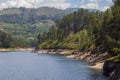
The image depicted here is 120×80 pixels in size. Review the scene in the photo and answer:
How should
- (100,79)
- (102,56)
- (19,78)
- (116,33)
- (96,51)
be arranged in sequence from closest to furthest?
1. (100,79)
2. (19,78)
3. (116,33)
4. (102,56)
5. (96,51)

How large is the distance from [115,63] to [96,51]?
250 ft

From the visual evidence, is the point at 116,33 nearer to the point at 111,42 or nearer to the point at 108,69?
the point at 111,42

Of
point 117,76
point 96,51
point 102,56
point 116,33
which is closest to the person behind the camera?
point 117,76

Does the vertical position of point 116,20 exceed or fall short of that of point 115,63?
it exceeds it

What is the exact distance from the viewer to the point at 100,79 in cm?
9481

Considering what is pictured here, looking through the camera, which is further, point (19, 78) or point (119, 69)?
point (19, 78)

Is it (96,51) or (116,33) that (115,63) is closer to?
(116,33)

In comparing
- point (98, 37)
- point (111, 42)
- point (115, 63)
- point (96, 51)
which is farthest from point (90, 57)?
point (115, 63)

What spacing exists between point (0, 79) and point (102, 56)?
212 feet

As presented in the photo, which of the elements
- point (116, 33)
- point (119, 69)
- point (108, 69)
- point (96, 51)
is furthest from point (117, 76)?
point (96, 51)

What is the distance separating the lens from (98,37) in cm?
15538

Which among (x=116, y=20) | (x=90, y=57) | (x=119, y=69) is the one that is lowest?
(x=90, y=57)

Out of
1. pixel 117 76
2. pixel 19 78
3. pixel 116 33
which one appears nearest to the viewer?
pixel 117 76

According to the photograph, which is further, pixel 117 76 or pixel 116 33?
pixel 116 33
